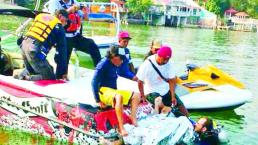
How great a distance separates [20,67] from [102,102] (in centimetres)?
319

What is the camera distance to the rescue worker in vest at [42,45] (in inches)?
327

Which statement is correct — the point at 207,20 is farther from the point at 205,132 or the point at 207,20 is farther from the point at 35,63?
the point at 35,63

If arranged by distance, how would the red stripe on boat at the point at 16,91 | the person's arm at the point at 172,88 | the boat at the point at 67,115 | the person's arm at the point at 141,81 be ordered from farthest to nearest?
the person's arm at the point at 172,88 < the person's arm at the point at 141,81 < the red stripe on boat at the point at 16,91 < the boat at the point at 67,115

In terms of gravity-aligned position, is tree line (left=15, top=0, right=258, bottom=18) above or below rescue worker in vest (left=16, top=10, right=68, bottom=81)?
below

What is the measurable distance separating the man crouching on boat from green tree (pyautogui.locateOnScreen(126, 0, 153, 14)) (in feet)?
261

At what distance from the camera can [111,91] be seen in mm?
7438

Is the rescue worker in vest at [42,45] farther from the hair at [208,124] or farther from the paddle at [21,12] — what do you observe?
the hair at [208,124]

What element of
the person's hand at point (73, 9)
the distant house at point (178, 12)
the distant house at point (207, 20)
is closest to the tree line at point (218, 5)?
the distant house at point (178, 12)

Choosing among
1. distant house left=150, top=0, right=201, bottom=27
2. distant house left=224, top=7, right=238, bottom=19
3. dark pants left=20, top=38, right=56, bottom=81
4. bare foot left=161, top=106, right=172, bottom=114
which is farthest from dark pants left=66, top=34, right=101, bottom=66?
distant house left=224, top=7, right=238, bottom=19

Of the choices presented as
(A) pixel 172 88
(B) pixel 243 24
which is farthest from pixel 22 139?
(B) pixel 243 24

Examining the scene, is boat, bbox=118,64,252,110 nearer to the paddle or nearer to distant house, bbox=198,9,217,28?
the paddle

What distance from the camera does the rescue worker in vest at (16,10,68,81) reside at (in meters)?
8.31

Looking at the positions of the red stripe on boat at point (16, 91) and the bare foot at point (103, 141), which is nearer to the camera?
the bare foot at point (103, 141)

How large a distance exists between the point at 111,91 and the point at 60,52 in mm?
1540
